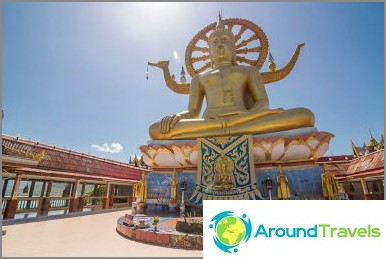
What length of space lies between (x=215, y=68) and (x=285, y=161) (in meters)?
4.15

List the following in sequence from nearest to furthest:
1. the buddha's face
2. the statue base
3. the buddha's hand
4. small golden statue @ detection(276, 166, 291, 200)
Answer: small golden statue @ detection(276, 166, 291, 200), the statue base, the buddha's hand, the buddha's face

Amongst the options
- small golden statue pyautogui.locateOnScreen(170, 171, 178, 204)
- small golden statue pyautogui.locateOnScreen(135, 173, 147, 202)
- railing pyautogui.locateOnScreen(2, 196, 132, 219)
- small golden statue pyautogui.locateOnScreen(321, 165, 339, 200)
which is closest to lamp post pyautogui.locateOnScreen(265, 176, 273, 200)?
small golden statue pyautogui.locateOnScreen(321, 165, 339, 200)

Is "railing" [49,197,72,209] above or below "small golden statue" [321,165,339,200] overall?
below

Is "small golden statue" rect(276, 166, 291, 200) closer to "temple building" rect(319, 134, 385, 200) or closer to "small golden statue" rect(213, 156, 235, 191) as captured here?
"small golden statue" rect(213, 156, 235, 191)

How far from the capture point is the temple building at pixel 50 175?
26.1ft

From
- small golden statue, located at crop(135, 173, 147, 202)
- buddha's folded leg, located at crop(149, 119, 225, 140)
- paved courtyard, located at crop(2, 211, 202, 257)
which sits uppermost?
buddha's folded leg, located at crop(149, 119, 225, 140)

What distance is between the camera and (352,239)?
7.11ft

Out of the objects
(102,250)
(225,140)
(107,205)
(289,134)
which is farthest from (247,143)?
(107,205)

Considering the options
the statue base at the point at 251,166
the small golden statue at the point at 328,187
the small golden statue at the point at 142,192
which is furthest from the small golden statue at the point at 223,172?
the small golden statue at the point at 328,187

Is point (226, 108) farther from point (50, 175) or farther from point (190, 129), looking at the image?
point (50, 175)

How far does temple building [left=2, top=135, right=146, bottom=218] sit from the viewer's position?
7961 millimetres

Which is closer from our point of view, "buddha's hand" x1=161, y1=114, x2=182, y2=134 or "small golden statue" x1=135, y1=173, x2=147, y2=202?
"small golden statue" x1=135, y1=173, x2=147, y2=202

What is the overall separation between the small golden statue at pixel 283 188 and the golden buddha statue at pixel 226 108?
1393mm

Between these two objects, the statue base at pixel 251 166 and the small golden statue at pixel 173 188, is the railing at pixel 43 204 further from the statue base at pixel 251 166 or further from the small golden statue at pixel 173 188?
the small golden statue at pixel 173 188
